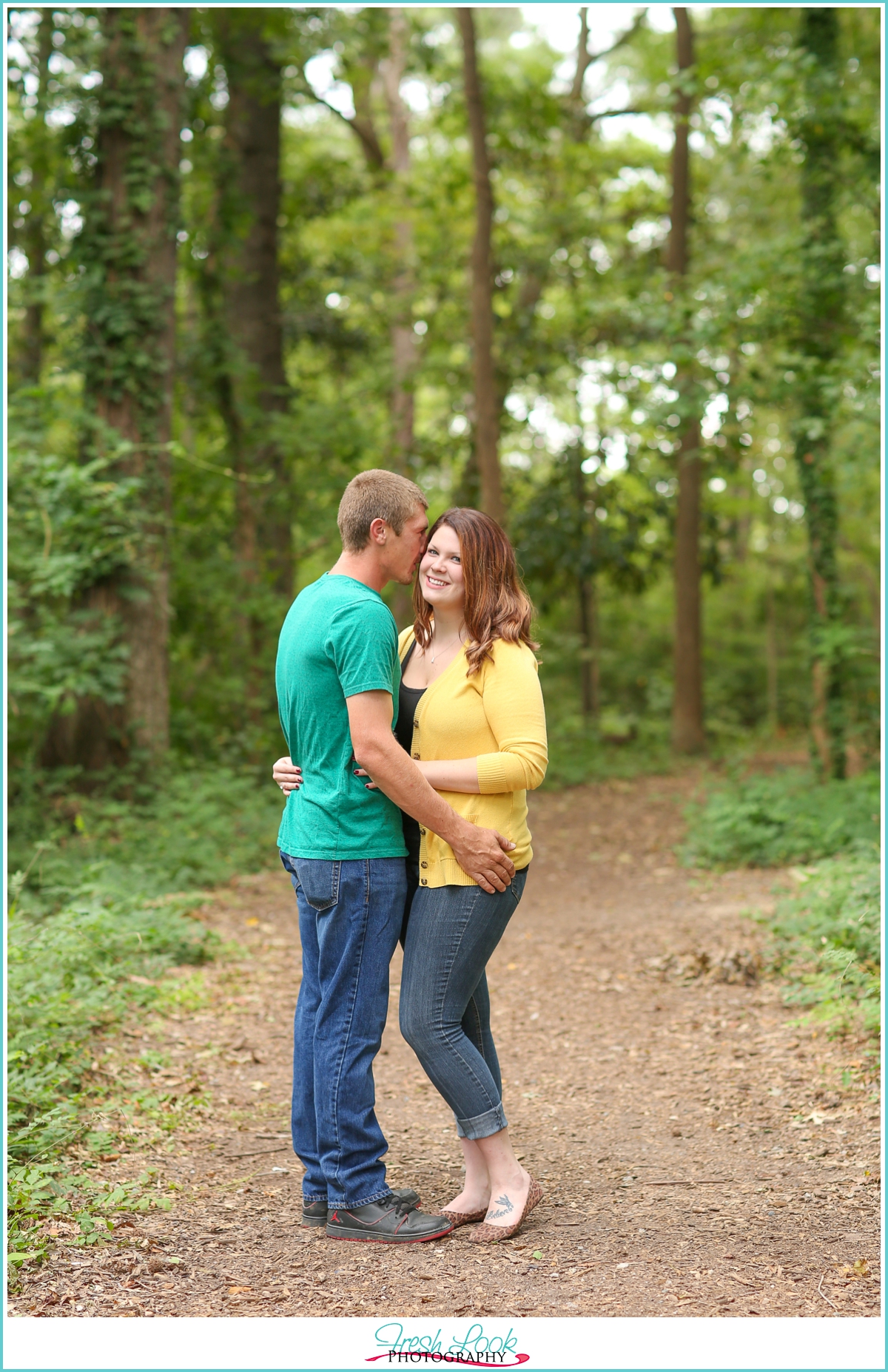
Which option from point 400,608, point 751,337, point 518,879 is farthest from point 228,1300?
point 400,608

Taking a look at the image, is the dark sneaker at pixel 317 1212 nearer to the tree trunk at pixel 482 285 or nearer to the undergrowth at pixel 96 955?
the undergrowth at pixel 96 955

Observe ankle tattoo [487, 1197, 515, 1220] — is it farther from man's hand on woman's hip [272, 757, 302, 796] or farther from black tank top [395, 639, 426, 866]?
man's hand on woman's hip [272, 757, 302, 796]

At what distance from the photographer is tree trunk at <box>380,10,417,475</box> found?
14.7m

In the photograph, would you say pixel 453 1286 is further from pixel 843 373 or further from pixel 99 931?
pixel 843 373

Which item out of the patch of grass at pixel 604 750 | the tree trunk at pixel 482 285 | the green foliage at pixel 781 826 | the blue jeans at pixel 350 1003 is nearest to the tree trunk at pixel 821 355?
the green foliage at pixel 781 826

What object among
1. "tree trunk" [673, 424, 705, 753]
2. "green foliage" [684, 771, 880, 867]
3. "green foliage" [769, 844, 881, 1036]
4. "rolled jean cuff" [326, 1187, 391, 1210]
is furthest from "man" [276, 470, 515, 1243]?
"tree trunk" [673, 424, 705, 753]

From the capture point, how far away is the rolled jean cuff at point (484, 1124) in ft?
10.7

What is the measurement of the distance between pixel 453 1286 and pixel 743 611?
2060 cm

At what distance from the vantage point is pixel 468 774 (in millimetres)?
3105

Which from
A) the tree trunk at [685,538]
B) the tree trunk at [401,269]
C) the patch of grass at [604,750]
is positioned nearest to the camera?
the patch of grass at [604,750]

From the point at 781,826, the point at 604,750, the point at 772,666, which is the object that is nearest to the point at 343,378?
the point at 604,750

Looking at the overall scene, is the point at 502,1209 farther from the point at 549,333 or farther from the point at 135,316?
the point at 549,333

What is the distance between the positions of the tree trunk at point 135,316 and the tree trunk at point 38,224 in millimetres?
610

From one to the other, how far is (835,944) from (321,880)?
3.36 metres
